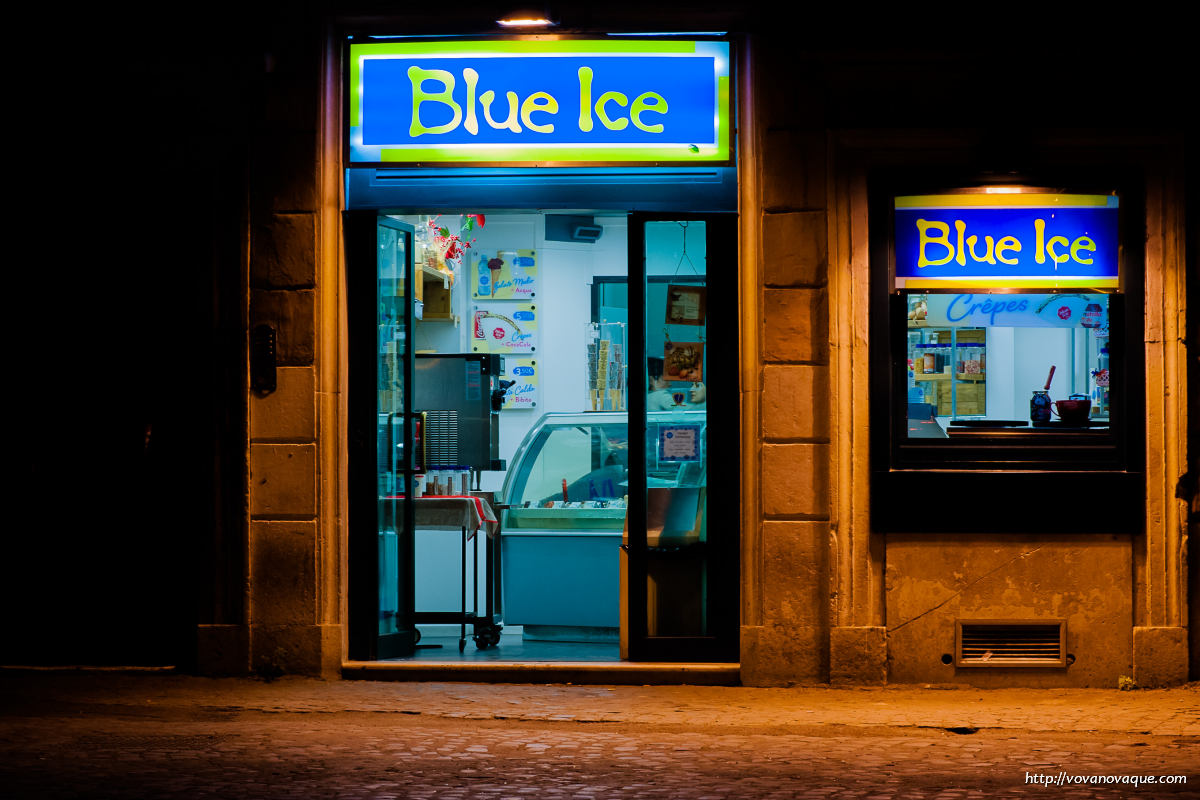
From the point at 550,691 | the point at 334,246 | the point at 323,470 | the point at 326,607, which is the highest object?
the point at 334,246

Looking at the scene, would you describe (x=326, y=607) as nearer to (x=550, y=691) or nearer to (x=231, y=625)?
(x=231, y=625)

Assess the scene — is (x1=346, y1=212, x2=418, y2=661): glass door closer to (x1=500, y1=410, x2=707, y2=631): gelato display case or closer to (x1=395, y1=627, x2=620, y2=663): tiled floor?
(x1=395, y1=627, x2=620, y2=663): tiled floor

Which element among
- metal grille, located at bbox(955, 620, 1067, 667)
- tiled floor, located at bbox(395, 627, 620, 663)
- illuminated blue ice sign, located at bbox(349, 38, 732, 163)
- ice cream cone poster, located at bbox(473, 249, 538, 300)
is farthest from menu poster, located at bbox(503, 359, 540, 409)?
metal grille, located at bbox(955, 620, 1067, 667)

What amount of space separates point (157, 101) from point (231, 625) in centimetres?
316

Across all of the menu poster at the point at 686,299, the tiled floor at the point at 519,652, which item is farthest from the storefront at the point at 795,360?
the tiled floor at the point at 519,652

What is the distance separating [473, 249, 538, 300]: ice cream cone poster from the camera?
12.0m

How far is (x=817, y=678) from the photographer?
7.07 metres

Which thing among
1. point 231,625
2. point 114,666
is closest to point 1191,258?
point 231,625

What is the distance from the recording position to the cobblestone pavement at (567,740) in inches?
195

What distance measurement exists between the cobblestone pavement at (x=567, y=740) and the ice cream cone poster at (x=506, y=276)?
546cm

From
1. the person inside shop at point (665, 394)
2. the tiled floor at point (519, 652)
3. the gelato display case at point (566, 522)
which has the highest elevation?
the person inside shop at point (665, 394)

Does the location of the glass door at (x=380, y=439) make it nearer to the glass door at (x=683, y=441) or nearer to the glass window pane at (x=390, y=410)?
the glass window pane at (x=390, y=410)

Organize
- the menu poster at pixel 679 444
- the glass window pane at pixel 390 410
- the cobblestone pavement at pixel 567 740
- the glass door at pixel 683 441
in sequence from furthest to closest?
the glass window pane at pixel 390 410 → the menu poster at pixel 679 444 → the glass door at pixel 683 441 → the cobblestone pavement at pixel 567 740

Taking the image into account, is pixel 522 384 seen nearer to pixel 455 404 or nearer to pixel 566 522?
pixel 455 404
